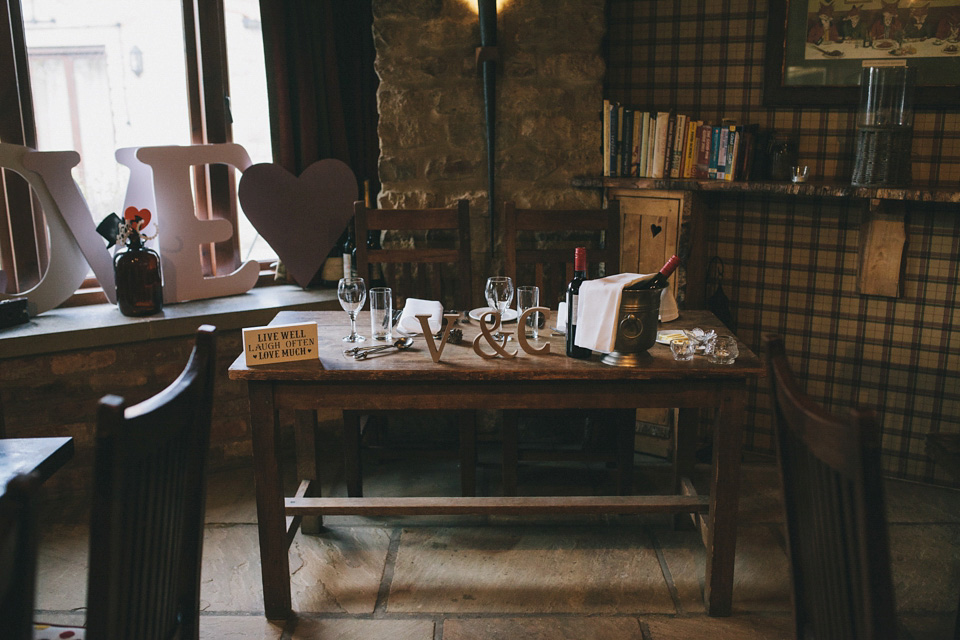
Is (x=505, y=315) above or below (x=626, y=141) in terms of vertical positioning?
below

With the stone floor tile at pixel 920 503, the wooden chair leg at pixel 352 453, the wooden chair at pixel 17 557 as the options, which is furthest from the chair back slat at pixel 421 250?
the wooden chair at pixel 17 557

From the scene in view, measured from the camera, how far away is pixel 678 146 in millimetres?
3131

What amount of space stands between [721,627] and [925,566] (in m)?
0.82

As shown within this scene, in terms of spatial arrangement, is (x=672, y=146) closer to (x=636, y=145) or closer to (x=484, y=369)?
Answer: (x=636, y=145)

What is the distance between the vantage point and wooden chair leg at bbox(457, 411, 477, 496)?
2.84 meters

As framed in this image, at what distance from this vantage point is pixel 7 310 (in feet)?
9.60

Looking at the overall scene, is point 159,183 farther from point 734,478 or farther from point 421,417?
point 734,478

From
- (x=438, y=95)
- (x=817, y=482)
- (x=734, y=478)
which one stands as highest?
(x=438, y=95)

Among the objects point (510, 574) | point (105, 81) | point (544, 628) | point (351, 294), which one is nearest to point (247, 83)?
point (105, 81)

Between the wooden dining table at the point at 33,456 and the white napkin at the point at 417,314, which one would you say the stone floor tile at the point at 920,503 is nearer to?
the white napkin at the point at 417,314

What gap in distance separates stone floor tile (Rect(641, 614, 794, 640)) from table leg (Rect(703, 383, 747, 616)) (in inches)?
1.7

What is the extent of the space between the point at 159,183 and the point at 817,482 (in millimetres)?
2761

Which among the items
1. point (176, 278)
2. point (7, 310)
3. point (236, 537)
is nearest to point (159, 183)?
point (176, 278)

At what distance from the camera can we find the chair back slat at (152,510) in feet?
3.86
